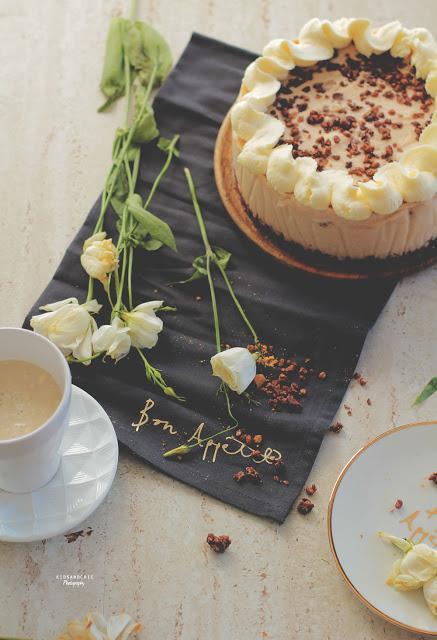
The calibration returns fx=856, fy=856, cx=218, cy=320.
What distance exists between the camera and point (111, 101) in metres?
2.02

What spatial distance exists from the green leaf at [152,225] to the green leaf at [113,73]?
1.26ft

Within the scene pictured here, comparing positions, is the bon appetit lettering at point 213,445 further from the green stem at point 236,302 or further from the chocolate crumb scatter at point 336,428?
the green stem at point 236,302

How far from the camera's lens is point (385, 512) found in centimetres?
143

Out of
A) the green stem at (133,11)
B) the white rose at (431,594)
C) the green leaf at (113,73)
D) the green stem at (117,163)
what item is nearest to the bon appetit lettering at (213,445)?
the white rose at (431,594)

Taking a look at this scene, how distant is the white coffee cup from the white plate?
46 cm

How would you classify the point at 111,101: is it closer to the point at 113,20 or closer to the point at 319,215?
the point at 113,20

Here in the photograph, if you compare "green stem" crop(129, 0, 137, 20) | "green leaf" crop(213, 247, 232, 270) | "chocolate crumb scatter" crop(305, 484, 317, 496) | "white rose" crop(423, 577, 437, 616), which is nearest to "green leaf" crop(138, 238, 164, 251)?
"green leaf" crop(213, 247, 232, 270)

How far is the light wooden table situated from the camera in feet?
4.50

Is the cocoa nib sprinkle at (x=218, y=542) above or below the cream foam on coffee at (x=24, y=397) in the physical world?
below

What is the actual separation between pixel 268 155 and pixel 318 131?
0.48 ft

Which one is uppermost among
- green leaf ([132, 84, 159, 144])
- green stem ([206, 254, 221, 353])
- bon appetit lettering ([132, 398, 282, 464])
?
green leaf ([132, 84, 159, 144])

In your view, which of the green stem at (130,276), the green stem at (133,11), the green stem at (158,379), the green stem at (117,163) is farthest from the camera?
the green stem at (133,11)

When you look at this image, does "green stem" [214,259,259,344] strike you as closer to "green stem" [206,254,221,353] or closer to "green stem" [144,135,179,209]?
"green stem" [206,254,221,353]

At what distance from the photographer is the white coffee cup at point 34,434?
1251 mm
